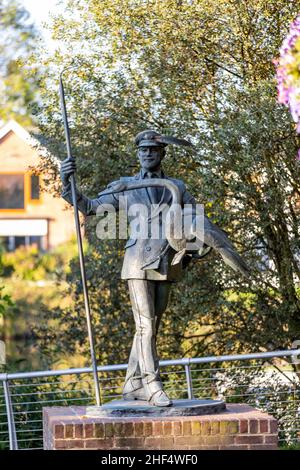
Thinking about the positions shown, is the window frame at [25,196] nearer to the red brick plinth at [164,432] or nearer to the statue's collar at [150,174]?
the statue's collar at [150,174]

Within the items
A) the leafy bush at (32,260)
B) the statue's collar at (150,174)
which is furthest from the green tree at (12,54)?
the statue's collar at (150,174)

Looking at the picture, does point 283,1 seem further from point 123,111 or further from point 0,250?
point 0,250

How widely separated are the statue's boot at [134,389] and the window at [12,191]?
2855 cm

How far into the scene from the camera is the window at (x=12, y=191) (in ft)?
126

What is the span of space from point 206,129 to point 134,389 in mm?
6509

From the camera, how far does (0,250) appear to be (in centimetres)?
3344

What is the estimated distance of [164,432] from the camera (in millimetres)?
9180

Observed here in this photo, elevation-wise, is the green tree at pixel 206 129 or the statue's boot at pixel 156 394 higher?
the green tree at pixel 206 129

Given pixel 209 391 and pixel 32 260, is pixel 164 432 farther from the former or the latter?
pixel 32 260

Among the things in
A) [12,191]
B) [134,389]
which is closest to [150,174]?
[134,389]

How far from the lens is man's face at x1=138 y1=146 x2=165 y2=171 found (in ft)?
31.8

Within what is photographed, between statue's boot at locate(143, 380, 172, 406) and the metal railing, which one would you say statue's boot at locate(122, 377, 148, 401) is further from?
the metal railing

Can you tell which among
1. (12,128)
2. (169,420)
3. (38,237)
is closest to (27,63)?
(169,420)

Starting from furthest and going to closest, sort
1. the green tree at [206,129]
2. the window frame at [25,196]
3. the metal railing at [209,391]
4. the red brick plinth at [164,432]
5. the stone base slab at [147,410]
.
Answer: the window frame at [25,196]
the green tree at [206,129]
the metal railing at [209,391]
the stone base slab at [147,410]
the red brick plinth at [164,432]
